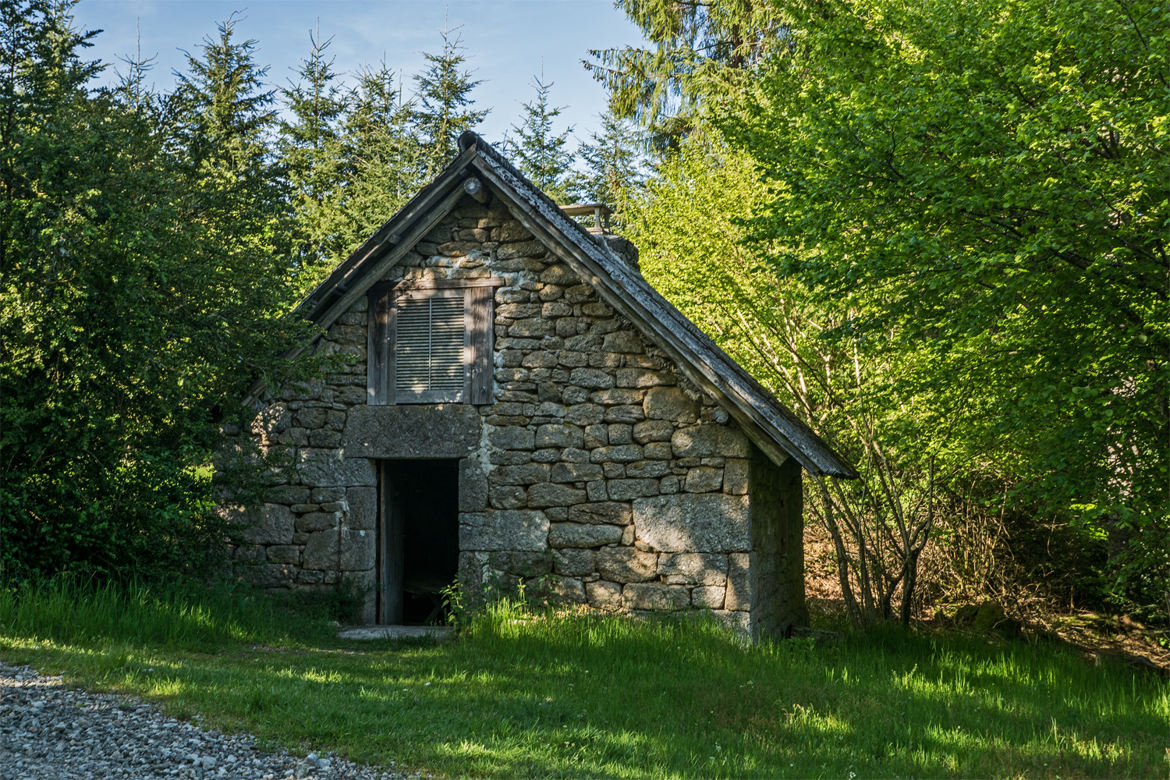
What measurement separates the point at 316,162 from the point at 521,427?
1614 cm

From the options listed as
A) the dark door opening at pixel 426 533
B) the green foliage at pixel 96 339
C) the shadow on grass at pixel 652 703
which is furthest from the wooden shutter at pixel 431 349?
the shadow on grass at pixel 652 703

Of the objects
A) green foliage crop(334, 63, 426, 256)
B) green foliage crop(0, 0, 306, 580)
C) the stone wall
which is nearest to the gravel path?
green foliage crop(0, 0, 306, 580)

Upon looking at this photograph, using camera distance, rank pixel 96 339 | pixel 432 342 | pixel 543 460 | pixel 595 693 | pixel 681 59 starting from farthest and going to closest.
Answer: pixel 681 59, pixel 432 342, pixel 543 460, pixel 96 339, pixel 595 693

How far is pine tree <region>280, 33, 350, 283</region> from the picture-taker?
20.2 metres

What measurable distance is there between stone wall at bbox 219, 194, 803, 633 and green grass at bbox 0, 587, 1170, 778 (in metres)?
0.60

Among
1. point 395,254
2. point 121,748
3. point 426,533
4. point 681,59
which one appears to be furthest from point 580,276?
point 681,59

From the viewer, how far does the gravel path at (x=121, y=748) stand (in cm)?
427

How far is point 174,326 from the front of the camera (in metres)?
8.19

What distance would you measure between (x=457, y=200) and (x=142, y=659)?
4916 millimetres

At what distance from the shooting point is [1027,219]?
6945 millimetres

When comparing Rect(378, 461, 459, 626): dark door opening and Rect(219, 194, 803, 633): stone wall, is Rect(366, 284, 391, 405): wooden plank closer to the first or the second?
Rect(219, 194, 803, 633): stone wall

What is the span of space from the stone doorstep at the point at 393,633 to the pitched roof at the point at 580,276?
2.98 m

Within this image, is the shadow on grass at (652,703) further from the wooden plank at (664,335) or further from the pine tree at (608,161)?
the pine tree at (608,161)

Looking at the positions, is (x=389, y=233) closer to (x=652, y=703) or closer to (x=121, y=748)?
(x=652, y=703)
